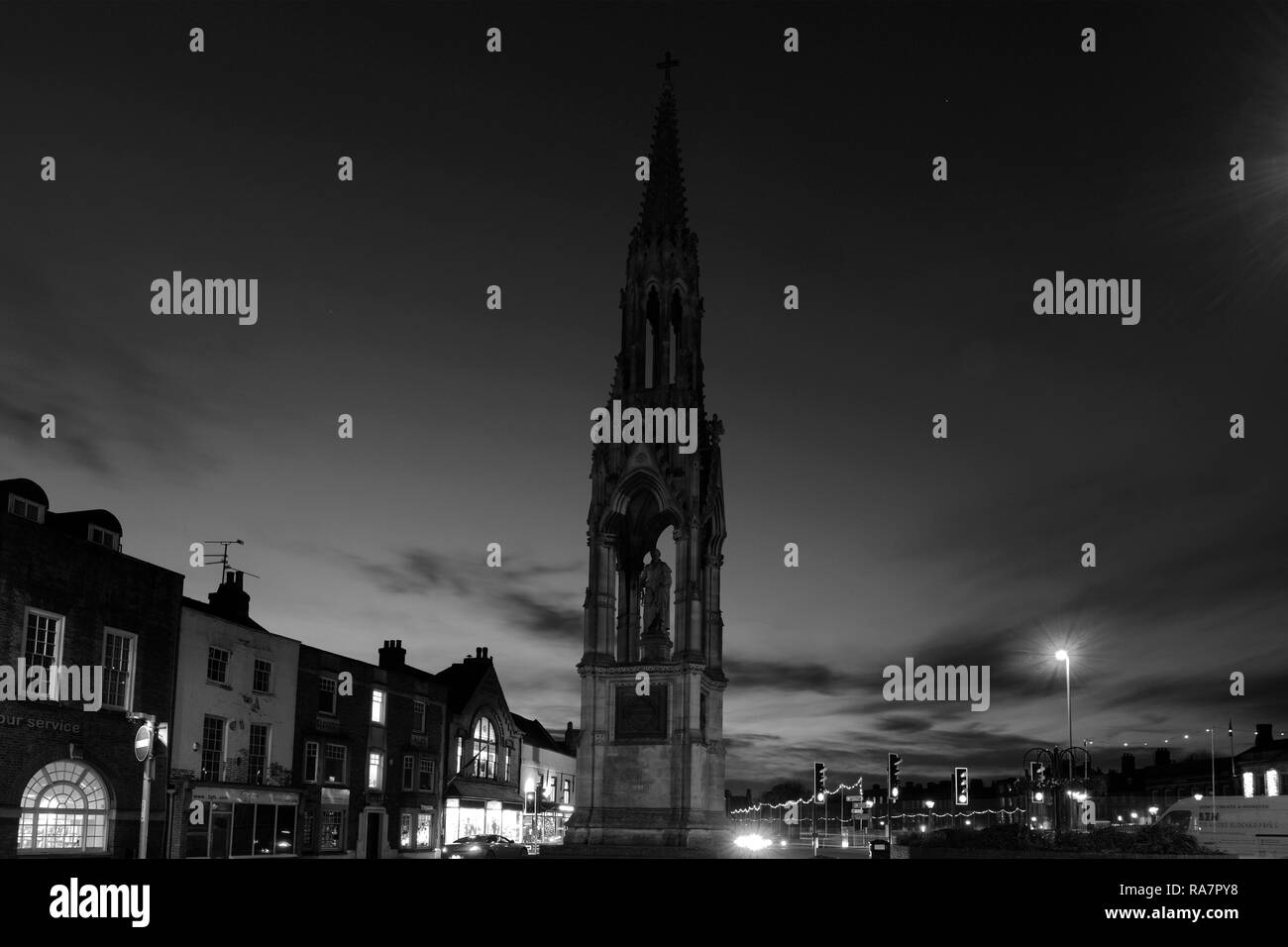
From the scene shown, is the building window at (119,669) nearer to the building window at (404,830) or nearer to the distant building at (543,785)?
the building window at (404,830)

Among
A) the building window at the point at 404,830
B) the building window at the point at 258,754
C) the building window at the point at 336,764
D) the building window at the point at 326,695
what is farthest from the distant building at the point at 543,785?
the building window at the point at 258,754

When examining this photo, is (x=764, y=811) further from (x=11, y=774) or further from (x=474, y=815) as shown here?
(x=11, y=774)

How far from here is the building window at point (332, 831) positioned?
5291 centimetres

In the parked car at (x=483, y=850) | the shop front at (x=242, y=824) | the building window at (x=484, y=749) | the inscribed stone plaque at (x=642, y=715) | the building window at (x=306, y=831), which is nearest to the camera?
the inscribed stone plaque at (x=642, y=715)

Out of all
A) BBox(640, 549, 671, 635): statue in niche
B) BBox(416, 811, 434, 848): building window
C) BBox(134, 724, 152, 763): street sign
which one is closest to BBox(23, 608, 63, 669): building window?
BBox(134, 724, 152, 763): street sign

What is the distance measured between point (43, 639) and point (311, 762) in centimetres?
1855

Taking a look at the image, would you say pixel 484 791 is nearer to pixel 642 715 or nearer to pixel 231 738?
pixel 231 738

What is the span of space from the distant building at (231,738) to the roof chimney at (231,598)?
53mm

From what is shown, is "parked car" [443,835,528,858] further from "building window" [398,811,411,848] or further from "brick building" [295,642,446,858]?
"building window" [398,811,411,848]

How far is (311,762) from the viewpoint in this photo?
172 ft

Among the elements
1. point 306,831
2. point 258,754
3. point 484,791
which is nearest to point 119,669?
point 258,754

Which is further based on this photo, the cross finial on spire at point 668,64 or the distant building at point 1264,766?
the distant building at point 1264,766
